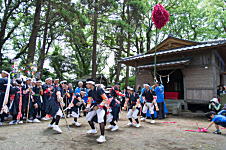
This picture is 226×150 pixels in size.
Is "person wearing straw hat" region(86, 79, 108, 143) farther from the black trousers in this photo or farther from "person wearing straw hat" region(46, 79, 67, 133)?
the black trousers

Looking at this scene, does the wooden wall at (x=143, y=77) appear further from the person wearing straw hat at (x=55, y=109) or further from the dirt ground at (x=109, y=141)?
the person wearing straw hat at (x=55, y=109)

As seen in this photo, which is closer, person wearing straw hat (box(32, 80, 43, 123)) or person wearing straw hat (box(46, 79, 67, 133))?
person wearing straw hat (box(46, 79, 67, 133))

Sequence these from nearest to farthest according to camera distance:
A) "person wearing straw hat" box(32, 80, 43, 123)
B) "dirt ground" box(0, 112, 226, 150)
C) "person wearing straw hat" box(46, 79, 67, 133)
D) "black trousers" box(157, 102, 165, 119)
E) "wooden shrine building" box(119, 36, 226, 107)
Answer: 1. "dirt ground" box(0, 112, 226, 150)
2. "person wearing straw hat" box(46, 79, 67, 133)
3. "person wearing straw hat" box(32, 80, 43, 123)
4. "black trousers" box(157, 102, 165, 119)
5. "wooden shrine building" box(119, 36, 226, 107)

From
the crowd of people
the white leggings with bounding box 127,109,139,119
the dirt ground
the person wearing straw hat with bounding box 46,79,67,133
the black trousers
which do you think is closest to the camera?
the dirt ground

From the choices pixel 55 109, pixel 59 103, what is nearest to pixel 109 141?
pixel 55 109

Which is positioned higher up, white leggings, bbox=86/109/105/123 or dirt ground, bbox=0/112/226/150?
white leggings, bbox=86/109/105/123

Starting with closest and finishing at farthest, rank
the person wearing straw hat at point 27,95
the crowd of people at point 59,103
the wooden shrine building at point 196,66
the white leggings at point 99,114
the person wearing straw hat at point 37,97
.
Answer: the white leggings at point 99,114
the crowd of people at point 59,103
the person wearing straw hat at point 27,95
the person wearing straw hat at point 37,97
the wooden shrine building at point 196,66

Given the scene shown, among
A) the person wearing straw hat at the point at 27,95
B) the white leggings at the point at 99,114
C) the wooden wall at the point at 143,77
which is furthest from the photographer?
the wooden wall at the point at 143,77

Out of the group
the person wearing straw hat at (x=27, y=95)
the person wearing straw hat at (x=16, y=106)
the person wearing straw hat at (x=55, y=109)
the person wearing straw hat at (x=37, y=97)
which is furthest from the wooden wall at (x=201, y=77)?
the person wearing straw hat at (x=16, y=106)

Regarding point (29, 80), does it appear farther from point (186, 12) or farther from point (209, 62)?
point (186, 12)

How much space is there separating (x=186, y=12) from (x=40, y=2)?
2028cm

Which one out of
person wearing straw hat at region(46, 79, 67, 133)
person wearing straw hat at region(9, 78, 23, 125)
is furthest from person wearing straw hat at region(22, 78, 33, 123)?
person wearing straw hat at region(46, 79, 67, 133)

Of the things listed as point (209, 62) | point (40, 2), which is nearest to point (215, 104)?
point (209, 62)

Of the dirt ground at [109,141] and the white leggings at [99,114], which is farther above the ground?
the white leggings at [99,114]
